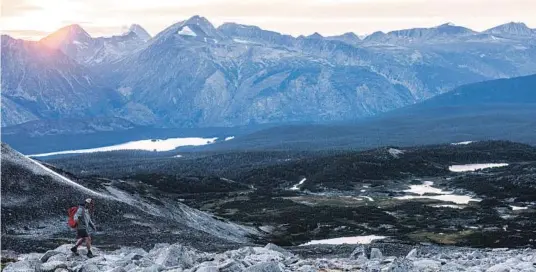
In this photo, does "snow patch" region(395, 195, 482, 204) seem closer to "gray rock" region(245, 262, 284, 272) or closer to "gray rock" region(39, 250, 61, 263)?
"gray rock" region(39, 250, 61, 263)

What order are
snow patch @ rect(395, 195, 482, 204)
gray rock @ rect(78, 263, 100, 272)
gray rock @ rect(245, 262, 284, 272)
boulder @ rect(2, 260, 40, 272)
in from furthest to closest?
snow patch @ rect(395, 195, 482, 204) → boulder @ rect(2, 260, 40, 272) → gray rock @ rect(78, 263, 100, 272) → gray rock @ rect(245, 262, 284, 272)

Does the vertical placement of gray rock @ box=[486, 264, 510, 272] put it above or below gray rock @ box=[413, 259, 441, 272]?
above

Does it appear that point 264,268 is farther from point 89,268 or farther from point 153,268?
point 89,268

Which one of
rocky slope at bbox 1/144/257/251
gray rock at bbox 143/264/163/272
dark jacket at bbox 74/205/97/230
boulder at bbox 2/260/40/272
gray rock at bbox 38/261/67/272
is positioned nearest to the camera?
gray rock at bbox 143/264/163/272

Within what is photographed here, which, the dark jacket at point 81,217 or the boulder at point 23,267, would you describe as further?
the dark jacket at point 81,217

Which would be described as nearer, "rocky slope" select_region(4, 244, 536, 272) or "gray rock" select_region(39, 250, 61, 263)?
"rocky slope" select_region(4, 244, 536, 272)

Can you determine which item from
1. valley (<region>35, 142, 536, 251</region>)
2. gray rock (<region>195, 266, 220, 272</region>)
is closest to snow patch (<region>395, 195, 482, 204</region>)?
valley (<region>35, 142, 536, 251</region>)

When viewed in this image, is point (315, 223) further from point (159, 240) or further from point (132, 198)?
point (159, 240)

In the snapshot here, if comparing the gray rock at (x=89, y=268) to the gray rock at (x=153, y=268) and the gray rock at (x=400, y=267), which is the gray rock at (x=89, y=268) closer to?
the gray rock at (x=153, y=268)

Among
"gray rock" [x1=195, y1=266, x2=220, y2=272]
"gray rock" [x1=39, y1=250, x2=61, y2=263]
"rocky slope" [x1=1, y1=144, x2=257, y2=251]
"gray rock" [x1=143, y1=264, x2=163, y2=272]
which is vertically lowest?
"rocky slope" [x1=1, y1=144, x2=257, y2=251]

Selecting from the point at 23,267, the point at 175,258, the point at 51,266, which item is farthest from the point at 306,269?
the point at 23,267

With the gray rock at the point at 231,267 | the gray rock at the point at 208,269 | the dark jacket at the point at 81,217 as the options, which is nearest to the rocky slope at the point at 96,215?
the dark jacket at the point at 81,217
